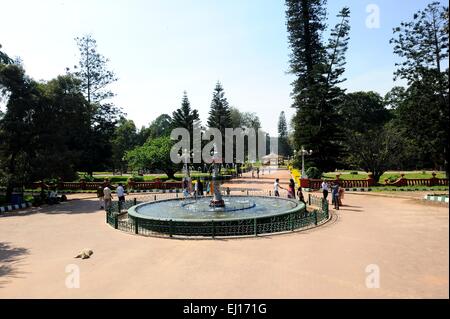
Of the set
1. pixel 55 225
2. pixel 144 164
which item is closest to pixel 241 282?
pixel 55 225

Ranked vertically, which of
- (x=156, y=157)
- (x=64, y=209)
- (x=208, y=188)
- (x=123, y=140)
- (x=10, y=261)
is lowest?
(x=10, y=261)

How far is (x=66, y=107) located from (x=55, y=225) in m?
13.7

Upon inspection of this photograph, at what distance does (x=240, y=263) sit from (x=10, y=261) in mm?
7297

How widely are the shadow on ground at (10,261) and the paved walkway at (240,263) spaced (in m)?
0.03

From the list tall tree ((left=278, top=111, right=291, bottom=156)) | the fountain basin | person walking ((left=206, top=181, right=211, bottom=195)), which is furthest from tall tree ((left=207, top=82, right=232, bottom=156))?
tall tree ((left=278, top=111, right=291, bottom=156))

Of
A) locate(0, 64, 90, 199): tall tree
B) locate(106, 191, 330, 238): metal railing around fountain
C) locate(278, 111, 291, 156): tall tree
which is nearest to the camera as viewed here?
locate(106, 191, 330, 238): metal railing around fountain

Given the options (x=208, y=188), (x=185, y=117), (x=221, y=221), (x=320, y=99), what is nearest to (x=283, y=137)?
(x=185, y=117)

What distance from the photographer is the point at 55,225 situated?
1691cm

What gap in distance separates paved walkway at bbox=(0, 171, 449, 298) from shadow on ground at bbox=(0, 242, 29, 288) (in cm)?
3

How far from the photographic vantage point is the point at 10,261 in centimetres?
1095

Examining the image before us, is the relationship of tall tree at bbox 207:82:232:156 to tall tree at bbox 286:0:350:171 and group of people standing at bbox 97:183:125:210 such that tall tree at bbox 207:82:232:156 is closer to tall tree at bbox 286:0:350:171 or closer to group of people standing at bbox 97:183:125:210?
tall tree at bbox 286:0:350:171

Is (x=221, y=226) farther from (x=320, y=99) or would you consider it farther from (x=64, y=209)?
(x=320, y=99)

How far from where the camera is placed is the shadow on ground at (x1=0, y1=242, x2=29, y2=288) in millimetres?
9567
